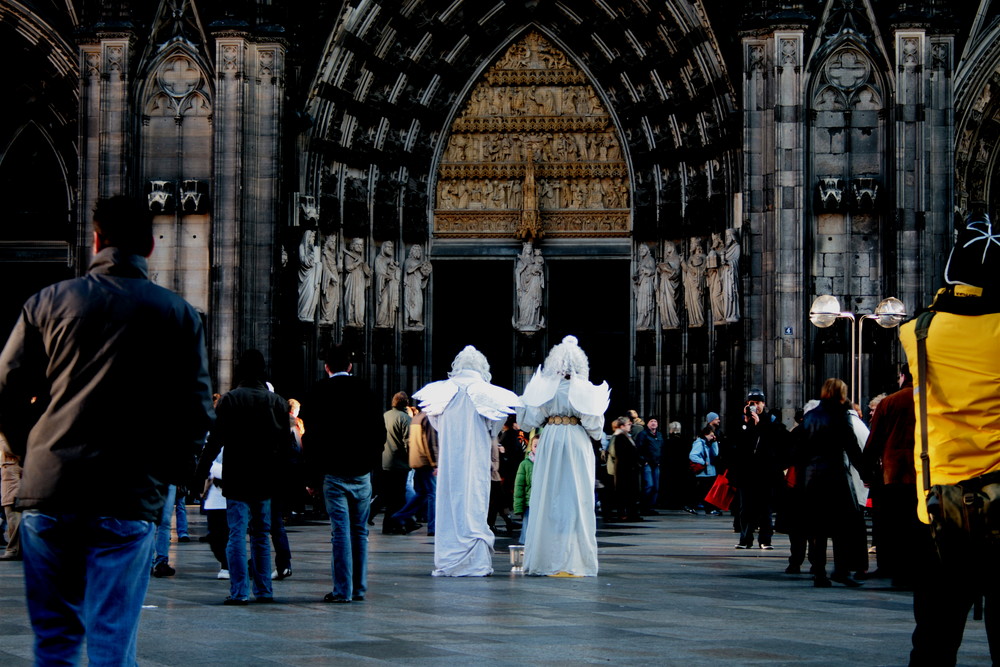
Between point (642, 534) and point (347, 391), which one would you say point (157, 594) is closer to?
point (347, 391)

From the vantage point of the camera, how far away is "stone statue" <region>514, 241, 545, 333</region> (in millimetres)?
29391

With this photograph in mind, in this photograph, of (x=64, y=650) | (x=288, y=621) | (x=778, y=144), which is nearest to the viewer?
(x=64, y=650)

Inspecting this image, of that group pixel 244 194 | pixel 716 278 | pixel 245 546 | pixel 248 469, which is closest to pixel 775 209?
pixel 716 278

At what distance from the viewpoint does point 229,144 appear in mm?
25266

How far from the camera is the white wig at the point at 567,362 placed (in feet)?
44.7

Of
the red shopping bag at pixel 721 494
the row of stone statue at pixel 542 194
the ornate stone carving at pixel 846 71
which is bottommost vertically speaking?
the red shopping bag at pixel 721 494

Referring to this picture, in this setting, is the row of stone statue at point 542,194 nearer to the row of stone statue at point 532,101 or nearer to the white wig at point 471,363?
the row of stone statue at point 532,101

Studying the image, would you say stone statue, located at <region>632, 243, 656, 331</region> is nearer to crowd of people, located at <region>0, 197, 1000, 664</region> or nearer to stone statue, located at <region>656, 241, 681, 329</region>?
stone statue, located at <region>656, 241, 681, 329</region>

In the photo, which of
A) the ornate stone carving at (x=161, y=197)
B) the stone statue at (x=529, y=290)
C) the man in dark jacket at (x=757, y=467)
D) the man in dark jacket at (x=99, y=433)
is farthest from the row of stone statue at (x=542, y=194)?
the man in dark jacket at (x=99, y=433)

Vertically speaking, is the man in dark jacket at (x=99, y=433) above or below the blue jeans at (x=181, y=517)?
above

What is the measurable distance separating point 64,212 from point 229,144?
5361 millimetres

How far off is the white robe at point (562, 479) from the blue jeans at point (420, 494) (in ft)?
17.8

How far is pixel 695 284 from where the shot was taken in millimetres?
27438

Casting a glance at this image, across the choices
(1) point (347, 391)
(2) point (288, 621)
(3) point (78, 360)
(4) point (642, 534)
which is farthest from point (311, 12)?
(3) point (78, 360)
